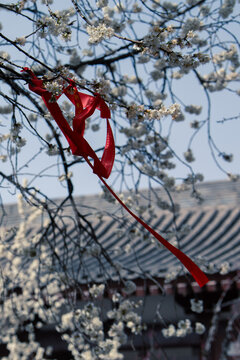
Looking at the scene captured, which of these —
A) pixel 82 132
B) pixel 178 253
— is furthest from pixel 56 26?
pixel 178 253

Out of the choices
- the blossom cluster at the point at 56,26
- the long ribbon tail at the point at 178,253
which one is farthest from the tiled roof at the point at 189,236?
the blossom cluster at the point at 56,26

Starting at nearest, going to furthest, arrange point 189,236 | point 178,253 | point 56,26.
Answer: point 56,26 < point 178,253 < point 189,236

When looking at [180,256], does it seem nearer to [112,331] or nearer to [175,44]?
[175,44]

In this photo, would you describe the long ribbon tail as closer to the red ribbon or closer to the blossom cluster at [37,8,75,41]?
the red ribbon

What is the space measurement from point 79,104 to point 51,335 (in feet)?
20.3

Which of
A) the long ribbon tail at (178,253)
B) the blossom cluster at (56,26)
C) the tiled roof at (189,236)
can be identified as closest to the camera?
the blossom cluster at (56,26)

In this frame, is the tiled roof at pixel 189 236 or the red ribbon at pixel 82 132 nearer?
the red ribbon at pixel 82 132

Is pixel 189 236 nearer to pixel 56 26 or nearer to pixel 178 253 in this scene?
pixel 178 253

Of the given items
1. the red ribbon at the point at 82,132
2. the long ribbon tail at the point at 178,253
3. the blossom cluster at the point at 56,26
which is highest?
the blossom cluster at the point at 56,26

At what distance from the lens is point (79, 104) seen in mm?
2633

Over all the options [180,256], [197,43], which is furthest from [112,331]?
[197,43]

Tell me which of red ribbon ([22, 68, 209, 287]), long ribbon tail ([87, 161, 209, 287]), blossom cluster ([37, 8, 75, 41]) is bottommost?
long ribbon tail ([87, 161, 209, 287])

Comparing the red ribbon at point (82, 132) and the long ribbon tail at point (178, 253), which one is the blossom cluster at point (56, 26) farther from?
the long ribbon tail at point (178, 253)

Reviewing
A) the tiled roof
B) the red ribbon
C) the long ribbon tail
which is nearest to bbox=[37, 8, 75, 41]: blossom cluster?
the red ribbon
